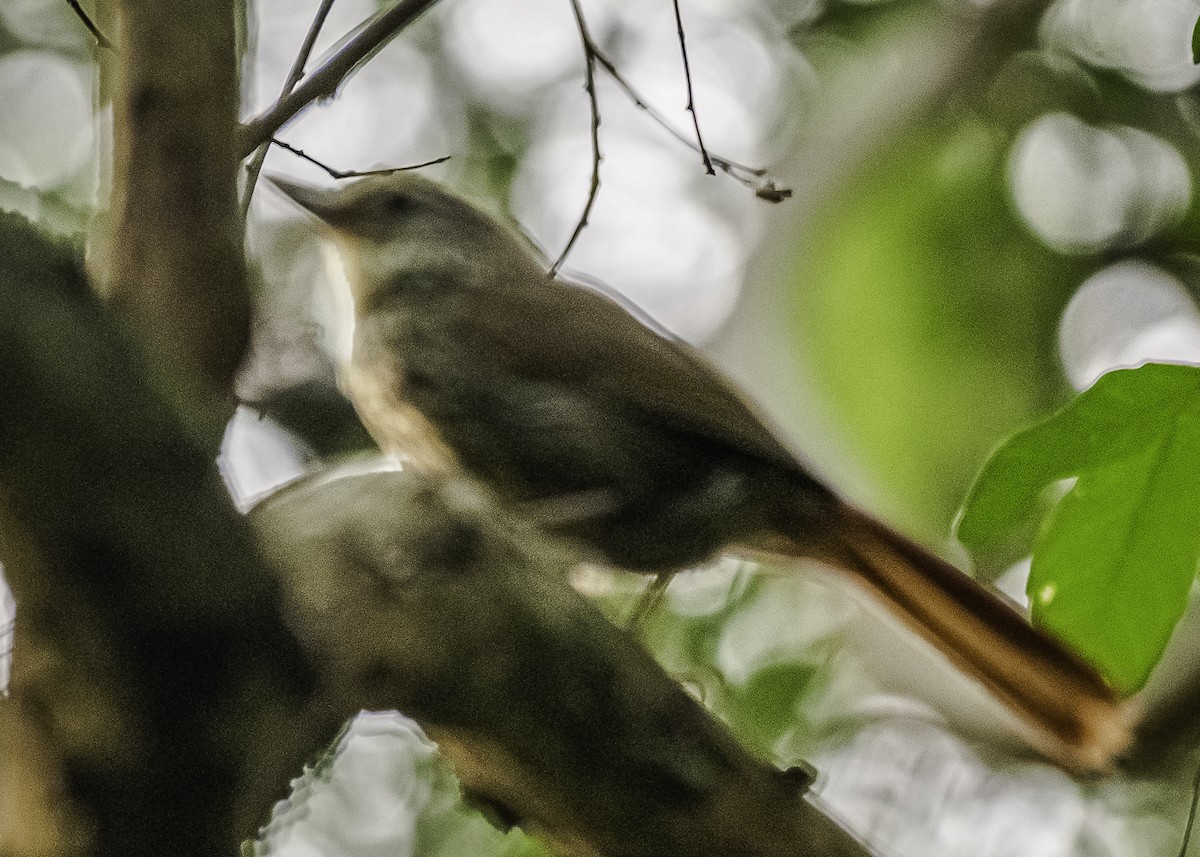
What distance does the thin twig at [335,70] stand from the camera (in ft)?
5.91

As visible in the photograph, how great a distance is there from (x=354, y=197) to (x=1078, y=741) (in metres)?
2.11

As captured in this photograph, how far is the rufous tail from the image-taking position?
214 centimetres

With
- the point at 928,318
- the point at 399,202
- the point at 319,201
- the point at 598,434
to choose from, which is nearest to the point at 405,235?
the point at 399,202

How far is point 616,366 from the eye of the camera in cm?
281

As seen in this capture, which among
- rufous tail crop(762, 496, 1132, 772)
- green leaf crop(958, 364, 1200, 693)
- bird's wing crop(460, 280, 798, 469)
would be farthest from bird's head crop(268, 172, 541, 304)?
green leaf crop(958, 364, 1200, 693)

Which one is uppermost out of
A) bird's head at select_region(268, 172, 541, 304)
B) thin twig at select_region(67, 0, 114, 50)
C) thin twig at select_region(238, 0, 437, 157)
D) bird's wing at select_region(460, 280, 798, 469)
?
thin twig at select_region(67, 0, 114, 50)

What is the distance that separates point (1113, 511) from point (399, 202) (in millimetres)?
2230

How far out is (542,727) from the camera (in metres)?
1.78

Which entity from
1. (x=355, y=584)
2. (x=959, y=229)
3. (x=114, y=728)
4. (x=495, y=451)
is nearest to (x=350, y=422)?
(x=495, y=451)

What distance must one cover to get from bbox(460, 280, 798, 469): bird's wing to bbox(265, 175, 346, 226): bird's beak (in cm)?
48

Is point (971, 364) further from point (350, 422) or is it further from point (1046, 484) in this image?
point (1046, 484)

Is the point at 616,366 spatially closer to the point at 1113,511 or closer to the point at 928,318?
the point at 928,318

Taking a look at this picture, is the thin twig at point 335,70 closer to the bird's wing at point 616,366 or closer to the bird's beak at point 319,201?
the bird's wing at point 616,366

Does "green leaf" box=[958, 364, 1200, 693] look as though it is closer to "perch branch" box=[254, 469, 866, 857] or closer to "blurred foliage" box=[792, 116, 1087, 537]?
"perch branch" box=[254, 469, 866, 857]
